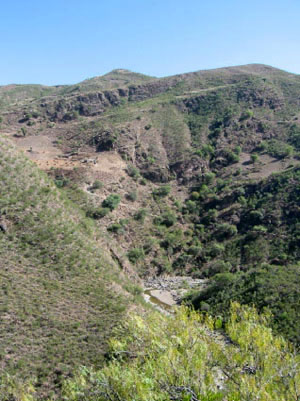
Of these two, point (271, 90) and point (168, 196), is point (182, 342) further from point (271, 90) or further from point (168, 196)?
point (271, 90)

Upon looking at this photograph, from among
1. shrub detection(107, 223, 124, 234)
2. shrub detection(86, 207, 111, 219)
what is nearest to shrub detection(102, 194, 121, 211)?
→ shrub detection(86, 207, 111, 219)

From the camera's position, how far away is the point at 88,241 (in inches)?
867

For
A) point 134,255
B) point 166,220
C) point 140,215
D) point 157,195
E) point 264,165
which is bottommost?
point 134,255

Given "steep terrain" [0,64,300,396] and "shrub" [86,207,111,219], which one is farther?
"shrub" [86,207,111,219]

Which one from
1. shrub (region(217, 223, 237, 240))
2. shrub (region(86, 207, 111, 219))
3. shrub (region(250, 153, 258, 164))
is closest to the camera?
shrub (region(86, 207, 111, 219))

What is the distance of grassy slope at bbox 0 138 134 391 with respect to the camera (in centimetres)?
1386

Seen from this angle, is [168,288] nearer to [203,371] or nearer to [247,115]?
[203,371]

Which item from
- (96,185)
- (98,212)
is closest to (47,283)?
(98,212)

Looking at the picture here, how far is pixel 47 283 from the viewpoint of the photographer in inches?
674

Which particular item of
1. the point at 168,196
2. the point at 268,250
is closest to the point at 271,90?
the point at 168,196

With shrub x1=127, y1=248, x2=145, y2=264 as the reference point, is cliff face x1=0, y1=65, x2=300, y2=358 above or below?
above

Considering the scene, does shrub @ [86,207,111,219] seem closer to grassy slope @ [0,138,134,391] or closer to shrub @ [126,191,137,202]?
shrub @ [126,191,137,202]

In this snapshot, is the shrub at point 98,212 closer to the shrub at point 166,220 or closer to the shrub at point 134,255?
the shrub at point 134,255

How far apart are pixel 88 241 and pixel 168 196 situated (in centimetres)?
2551
